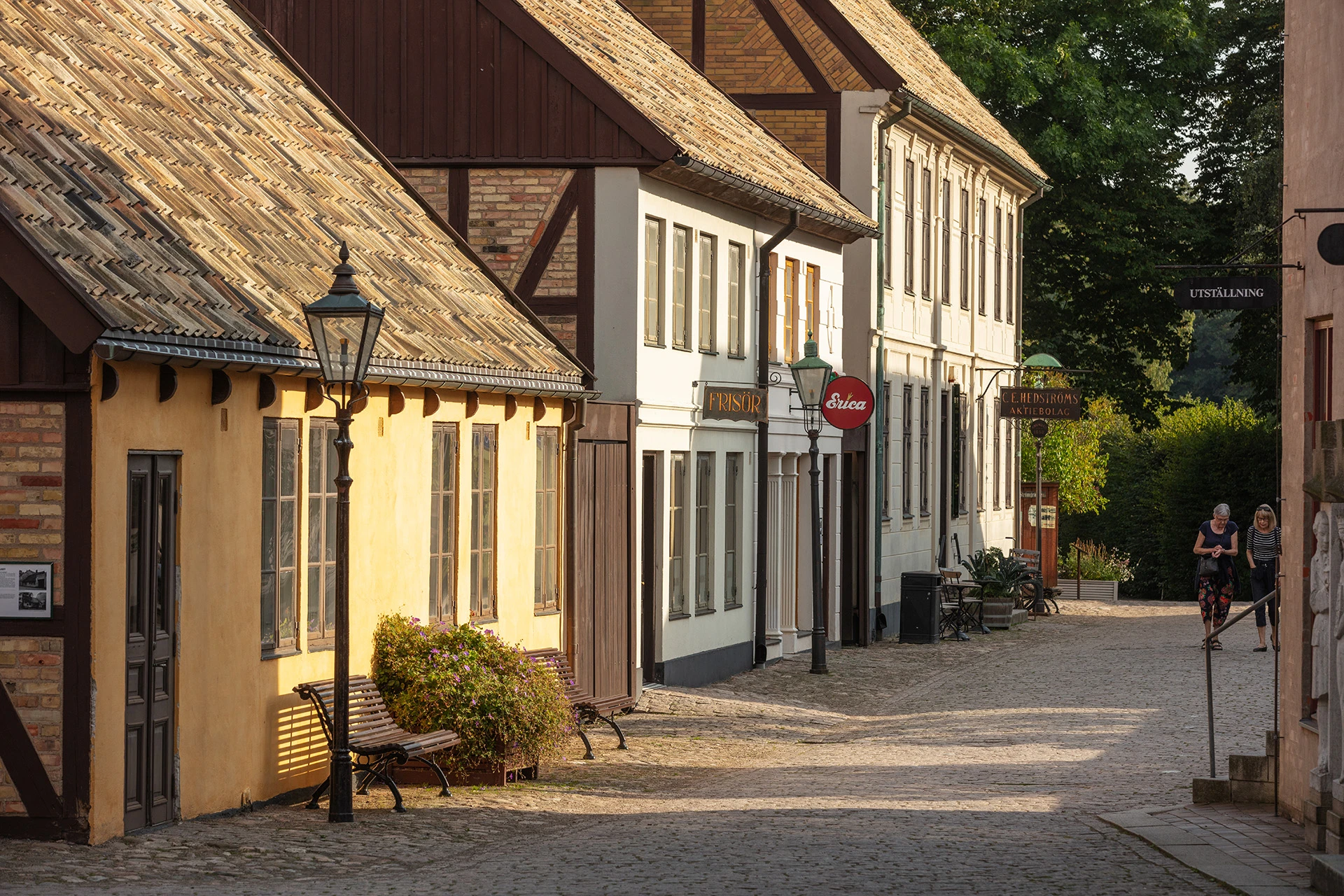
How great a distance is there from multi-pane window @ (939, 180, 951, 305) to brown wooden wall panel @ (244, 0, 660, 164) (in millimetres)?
14939

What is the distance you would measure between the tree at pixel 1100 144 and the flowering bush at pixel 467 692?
2873cm

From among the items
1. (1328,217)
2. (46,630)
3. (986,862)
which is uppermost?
(1328,217)

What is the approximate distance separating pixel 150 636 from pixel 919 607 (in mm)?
18797

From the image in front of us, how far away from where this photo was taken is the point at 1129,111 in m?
42.3

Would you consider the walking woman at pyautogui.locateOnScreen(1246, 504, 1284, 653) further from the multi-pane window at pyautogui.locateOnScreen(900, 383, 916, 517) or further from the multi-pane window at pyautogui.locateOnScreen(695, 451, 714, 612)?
the multi-pane window at pyautogui.locateOnScreen(900, 383, 916, 517)

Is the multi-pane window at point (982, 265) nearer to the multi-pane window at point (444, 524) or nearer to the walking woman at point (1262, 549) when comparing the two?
the walking woman at point (1262, 549)

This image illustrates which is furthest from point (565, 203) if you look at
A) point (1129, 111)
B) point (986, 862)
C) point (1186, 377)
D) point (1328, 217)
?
point (1186, 377)

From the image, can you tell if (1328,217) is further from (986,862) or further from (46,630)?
(46,630)

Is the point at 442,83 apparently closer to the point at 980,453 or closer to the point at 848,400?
the point at 848,400

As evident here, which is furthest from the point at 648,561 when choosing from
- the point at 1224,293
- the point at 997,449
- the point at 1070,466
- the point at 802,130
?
the point at 1070,466

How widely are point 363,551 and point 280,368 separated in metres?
1.91

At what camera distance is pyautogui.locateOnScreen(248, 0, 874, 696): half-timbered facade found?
66.4ft

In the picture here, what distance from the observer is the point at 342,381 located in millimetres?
12523

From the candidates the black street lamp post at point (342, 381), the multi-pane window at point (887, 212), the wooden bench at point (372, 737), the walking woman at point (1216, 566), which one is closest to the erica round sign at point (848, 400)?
the walking woman at point (1216, 566)
